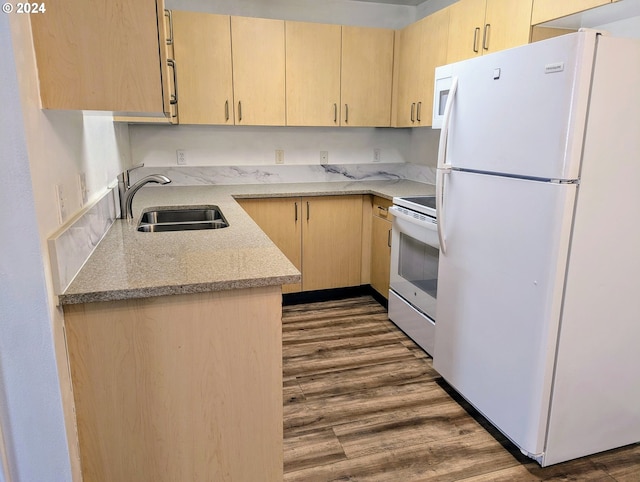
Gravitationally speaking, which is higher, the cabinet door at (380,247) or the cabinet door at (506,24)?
the cabinet door at (506,24)

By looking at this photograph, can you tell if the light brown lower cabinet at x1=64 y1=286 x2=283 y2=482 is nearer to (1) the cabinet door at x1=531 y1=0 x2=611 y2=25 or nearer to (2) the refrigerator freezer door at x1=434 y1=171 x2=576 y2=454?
(2) the refrigerator freezer door at x1=434 y1=171 x2=576 y2=454

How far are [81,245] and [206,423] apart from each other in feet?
2.30

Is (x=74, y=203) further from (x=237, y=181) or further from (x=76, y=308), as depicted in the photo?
(x=237, y=181)

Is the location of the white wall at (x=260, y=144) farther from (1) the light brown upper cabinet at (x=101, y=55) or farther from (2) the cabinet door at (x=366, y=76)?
(1) the light brown upper cabinet at (x=101, y=55)

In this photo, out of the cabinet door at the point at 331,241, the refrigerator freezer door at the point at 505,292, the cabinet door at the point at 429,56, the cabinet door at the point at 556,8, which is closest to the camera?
the refrigerator freezer door at the point at 505,292

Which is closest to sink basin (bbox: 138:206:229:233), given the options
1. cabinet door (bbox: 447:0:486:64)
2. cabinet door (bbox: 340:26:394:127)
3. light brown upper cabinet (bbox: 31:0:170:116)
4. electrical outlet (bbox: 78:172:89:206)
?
electrical outlet (bbox: 78:172:89:206)

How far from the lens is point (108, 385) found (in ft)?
4.27

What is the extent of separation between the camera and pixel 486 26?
8.49ft

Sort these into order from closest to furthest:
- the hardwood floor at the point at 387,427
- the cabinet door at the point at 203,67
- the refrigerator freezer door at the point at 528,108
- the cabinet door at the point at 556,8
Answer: the refrigerator freezer door at the point at 528,108, the hardwood floor at the point at 387,427, the cabinet door at the point at 556,8, the cabinet door at the point at 203,67

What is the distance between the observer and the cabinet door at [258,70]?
Answer: 3258 millimetres

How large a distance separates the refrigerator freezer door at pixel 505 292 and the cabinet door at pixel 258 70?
178 centimetres

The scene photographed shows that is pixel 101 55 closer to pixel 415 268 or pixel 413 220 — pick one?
pixel 413 220

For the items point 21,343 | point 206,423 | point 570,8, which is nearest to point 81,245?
point 21,343

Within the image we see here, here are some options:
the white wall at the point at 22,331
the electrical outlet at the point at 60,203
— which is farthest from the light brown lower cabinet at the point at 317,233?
the white wall at the point at 22,331
